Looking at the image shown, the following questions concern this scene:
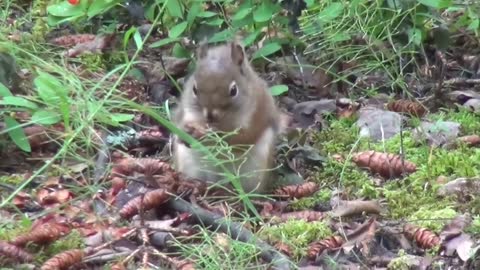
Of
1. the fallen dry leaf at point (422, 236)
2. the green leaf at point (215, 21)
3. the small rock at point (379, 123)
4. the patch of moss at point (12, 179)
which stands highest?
the green leaf at point (215, 21)

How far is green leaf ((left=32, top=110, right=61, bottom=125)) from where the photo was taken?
17.1 ft

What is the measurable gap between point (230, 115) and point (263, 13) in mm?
1231

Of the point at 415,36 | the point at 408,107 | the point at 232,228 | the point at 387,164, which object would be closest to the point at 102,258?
the point at 232,228

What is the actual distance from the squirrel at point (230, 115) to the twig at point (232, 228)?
277 millimetres

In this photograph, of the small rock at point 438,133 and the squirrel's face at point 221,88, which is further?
the small rock at point 438,133

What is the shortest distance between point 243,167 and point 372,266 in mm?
1076

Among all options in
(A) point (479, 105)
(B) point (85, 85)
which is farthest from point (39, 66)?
(A) point (479, 105)

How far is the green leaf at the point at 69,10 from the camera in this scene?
6848 mm

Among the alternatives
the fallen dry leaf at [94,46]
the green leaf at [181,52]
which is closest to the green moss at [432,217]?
the green leaf at [181,52]

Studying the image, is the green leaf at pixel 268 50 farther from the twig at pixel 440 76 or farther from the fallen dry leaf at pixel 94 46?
the fallen dry leaf at pixel 94 46

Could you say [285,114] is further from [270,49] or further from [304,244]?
[304,244]

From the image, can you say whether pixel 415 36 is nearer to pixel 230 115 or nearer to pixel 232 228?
pixel 230 115

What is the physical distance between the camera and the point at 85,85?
220 inches

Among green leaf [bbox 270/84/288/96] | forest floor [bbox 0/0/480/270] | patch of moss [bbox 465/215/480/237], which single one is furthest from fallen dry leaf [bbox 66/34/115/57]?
patch of moss [bbox 465/215/480/237]
